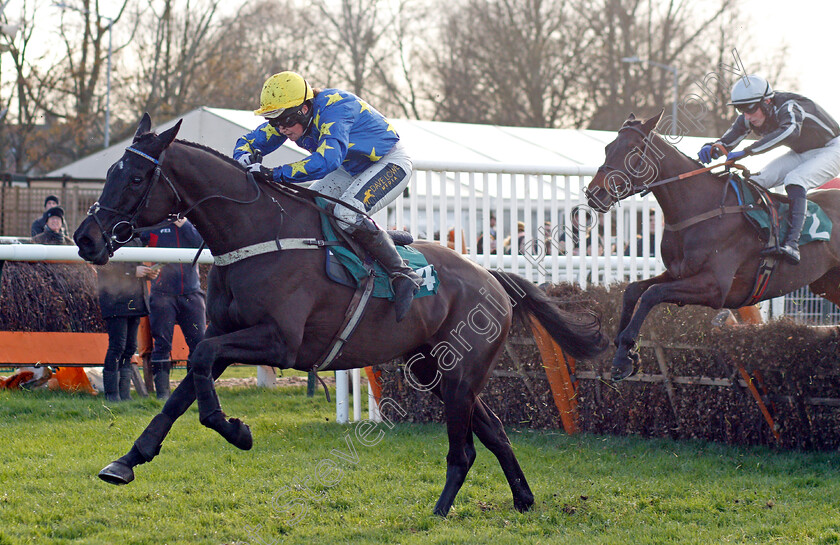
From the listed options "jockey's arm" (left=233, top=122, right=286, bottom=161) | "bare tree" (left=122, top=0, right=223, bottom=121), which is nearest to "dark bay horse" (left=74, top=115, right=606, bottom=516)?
"jockey's arm" (left=233, top=122, right=286, bottom=161)

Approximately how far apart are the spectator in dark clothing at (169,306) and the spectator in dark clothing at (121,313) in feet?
0.45

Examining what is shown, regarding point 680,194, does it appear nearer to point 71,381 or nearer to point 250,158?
point 250,158

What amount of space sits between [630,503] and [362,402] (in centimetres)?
366

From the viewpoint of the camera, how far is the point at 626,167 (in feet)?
19.6

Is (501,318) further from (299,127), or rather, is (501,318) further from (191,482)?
(191,482)

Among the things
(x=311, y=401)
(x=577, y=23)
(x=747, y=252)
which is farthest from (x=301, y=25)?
(x=747, y=252)

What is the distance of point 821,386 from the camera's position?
5980 mm

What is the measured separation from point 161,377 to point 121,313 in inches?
25.9

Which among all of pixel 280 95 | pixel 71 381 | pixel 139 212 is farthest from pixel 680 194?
pixel 71 381

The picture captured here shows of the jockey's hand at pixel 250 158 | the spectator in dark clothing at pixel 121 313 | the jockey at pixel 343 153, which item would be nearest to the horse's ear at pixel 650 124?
the jockey at pixel 343 153

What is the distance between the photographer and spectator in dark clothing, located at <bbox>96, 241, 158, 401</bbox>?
25.4 ft

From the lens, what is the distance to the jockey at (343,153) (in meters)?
4.36

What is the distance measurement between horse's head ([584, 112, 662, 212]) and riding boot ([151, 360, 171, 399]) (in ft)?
13.4

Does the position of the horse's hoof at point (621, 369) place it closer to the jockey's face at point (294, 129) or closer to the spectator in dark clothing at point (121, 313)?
the jockey's face at point (294, 129)
